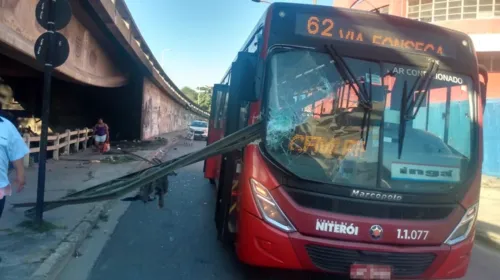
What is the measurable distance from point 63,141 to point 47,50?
11.7m

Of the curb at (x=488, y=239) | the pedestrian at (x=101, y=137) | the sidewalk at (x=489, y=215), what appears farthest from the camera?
the pedestrian at (x=101, y=137)

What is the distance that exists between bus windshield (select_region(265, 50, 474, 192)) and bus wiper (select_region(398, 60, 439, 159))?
14 millimetres

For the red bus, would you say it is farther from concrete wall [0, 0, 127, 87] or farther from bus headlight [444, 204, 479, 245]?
concrete wall [0, 0, 127, 87]

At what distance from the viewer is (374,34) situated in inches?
183

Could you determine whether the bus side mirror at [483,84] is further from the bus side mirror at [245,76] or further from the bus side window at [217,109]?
the bus side window at [217,109]

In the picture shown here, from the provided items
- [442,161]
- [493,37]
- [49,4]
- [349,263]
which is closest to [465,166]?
[442,161]

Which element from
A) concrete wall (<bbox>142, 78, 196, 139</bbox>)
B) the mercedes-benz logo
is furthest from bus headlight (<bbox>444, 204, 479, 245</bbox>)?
concrete wall (<bbox>142, 78, 196, 139</bbox>)

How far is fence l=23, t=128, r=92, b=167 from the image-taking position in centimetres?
1314

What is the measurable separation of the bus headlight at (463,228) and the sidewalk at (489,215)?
3385mm

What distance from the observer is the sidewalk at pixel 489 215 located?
764 cm

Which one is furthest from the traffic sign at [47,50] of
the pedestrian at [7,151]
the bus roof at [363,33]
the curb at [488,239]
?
the curb at [488,239]

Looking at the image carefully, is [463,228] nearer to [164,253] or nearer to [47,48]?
[164,253]

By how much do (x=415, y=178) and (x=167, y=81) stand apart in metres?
31.7

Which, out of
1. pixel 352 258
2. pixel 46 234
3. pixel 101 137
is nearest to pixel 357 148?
pixel 352 258
